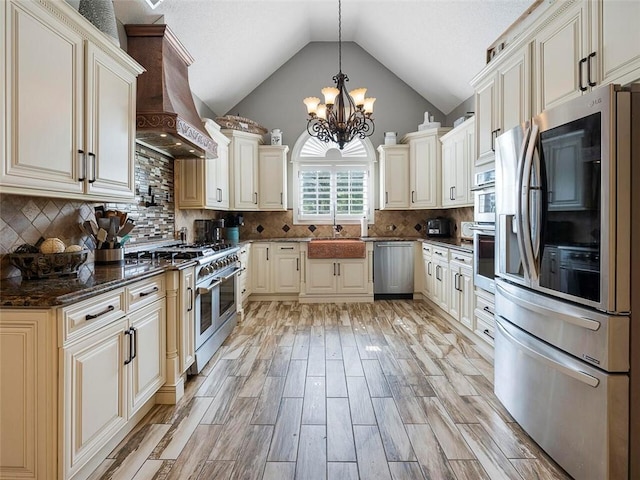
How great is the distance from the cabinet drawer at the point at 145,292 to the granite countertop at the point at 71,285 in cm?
5

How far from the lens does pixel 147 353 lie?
2.03 meters

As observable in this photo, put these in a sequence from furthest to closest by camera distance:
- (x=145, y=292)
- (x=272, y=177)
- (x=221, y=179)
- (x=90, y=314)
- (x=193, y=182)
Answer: (x=272, y=177)
(x=221, y=179)
(x=193, y=182)
(x=145, y=292)
(x=90, y=314)

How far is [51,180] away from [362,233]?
4.43m

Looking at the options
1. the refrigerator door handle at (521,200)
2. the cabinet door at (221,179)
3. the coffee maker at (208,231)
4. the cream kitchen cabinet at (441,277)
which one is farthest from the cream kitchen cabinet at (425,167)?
the refrigerator door handle at (521,200)

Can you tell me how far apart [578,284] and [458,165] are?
10.3 feet

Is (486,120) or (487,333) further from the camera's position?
(487,333)

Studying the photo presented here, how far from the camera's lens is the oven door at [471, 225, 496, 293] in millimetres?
2842

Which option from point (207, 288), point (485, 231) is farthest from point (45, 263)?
point (485, 231)

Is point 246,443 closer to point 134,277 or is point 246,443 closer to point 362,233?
point 134,277

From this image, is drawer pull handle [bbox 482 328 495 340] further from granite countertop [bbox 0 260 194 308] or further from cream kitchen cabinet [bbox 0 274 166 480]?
cream kitchen cabinet [bbox 0 274 166 480]

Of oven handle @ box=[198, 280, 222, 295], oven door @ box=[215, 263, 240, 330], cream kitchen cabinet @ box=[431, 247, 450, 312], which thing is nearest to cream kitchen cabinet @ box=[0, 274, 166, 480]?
oven handle @ box=[198, 280, 222, 295]

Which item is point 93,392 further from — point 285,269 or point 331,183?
point 331,183

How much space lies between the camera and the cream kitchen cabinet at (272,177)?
541 cm

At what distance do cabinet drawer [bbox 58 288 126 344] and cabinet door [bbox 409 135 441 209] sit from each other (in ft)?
14.3
